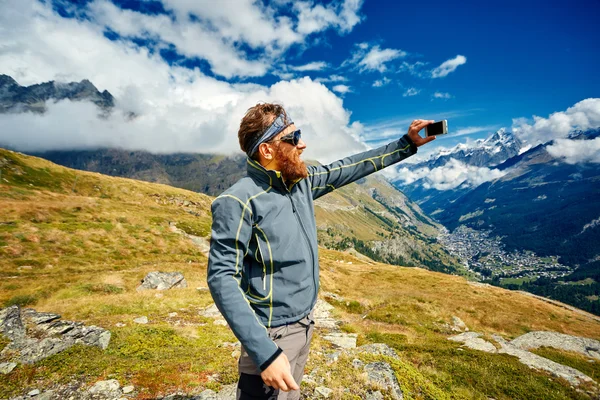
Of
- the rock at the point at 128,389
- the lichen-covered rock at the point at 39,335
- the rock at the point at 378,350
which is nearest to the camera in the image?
the rock at the point at 128,389

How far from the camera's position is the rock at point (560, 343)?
2172 cm

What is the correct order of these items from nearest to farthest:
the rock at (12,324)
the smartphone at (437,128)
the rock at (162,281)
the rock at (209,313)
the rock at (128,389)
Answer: the smartphone at (437,128) → the rock at (128,389) → the rock at (12,324) → the rock at (209,313) → the rock at (162,281)

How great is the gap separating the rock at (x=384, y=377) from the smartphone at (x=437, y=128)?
8510 mm

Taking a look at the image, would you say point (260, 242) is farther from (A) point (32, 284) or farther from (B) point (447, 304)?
(B) point (447, 304)

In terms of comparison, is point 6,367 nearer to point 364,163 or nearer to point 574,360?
point 364,163

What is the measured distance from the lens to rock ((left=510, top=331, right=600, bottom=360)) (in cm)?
2172

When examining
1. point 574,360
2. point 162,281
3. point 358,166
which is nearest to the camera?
point 358,166

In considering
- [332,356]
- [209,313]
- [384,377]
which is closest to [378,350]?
[332,356]

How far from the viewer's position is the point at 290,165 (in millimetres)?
3984

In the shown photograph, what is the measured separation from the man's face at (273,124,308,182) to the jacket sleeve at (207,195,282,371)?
0.91 metres

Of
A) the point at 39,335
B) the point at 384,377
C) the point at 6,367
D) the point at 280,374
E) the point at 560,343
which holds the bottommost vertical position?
Result: the point at 560,343

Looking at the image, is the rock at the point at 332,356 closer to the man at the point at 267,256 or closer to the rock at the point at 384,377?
the rock at the point at 384,377

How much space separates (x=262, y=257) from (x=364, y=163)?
3.00m

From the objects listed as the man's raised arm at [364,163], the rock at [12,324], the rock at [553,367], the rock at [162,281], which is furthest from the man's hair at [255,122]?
the rock at [162,281]
